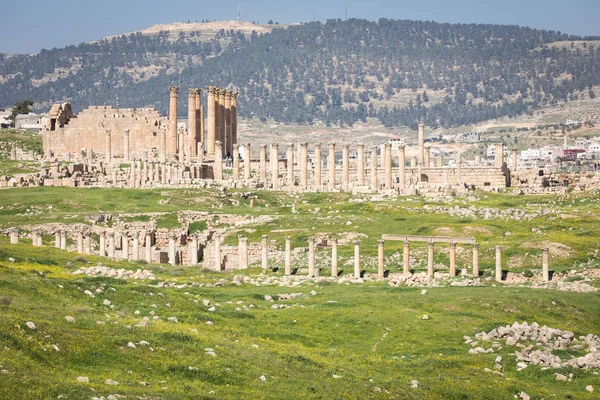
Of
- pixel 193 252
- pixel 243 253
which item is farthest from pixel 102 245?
pixel 243 253

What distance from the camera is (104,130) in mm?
110000

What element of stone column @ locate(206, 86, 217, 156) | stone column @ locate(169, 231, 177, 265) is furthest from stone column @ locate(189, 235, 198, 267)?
stone column @ locate(206, 86, 217, 156)

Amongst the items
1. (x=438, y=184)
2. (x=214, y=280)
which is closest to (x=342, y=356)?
(x=214, y=280)

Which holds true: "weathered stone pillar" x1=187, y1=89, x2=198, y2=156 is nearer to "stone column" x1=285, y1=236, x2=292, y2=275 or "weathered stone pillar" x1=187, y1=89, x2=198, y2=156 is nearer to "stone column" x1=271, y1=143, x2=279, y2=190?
"stone column" x1=271, y1=143, x2=279, y2=190

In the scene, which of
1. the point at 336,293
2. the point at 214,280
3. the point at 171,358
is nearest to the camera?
the point at 171,358

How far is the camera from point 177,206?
262 feet

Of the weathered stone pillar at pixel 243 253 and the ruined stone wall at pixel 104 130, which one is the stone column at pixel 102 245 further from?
the ruined stone wall at pixel 104 130

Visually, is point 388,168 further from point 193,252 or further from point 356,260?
point 356,260

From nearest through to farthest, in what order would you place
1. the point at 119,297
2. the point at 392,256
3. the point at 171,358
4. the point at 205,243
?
1. the point at 171,358
2. the point at 119,297
3. the point at 392,256
4. the point at 205,243

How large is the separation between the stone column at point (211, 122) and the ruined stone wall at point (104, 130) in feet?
12.7

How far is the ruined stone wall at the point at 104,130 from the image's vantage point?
110 meters

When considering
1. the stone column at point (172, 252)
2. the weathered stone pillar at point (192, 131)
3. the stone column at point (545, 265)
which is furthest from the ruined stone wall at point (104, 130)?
the stone column at point (545, 265)

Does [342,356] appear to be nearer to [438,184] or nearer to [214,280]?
[214,280]

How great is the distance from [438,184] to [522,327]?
2399 inches
